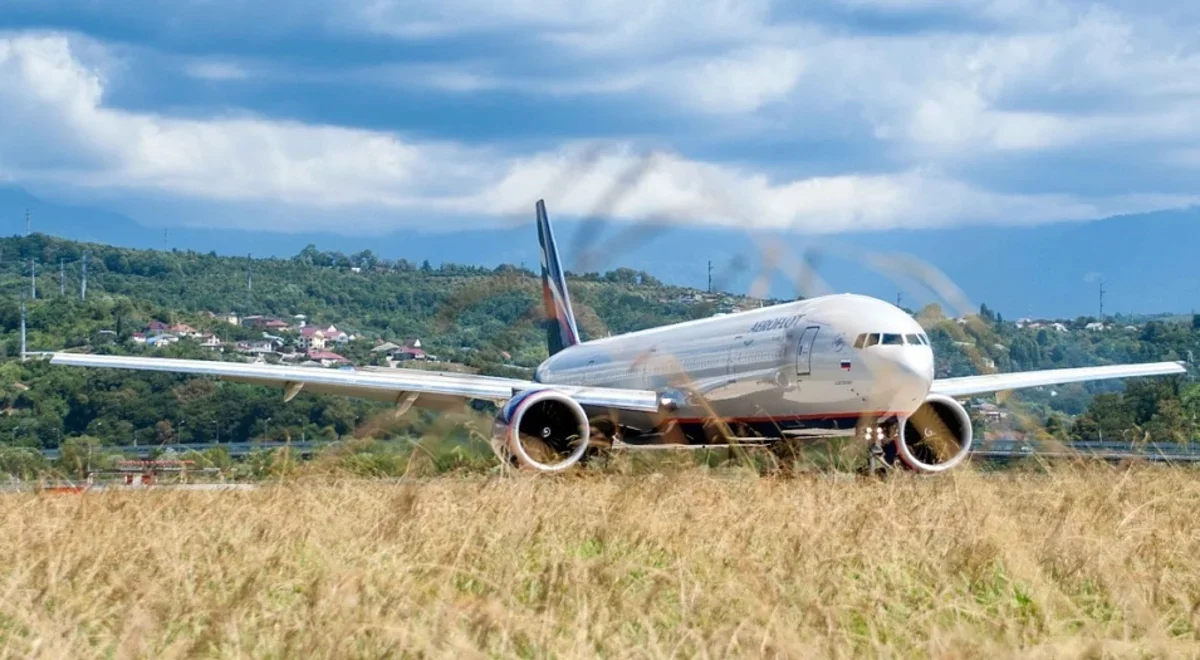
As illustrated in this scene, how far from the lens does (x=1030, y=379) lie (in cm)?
2838

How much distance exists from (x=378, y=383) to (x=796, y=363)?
813 centimetres

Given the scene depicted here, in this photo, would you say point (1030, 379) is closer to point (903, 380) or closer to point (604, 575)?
point (903, 380)

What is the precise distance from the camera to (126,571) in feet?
26.3

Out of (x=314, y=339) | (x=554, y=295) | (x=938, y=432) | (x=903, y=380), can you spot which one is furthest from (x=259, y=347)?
(x=903, y=380)

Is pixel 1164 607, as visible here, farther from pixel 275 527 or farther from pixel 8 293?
pixel 8 293

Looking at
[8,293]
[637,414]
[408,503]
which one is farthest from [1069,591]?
[8,293]

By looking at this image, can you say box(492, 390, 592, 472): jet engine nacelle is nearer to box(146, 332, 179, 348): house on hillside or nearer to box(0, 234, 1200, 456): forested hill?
box(0, 234, 1200, 456): forested hill

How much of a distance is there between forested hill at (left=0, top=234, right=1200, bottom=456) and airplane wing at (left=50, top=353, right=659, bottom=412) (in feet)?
1.90

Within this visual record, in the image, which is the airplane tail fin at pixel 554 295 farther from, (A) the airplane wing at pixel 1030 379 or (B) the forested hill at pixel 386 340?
(A) the airplane wing at pixel 1030 379

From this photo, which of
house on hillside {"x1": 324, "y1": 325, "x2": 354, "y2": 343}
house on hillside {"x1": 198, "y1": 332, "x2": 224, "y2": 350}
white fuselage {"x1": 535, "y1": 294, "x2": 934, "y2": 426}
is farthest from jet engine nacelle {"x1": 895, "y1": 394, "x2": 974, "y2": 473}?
house on hillside {"x1": 198, "y1": 332, "x2": 224, "y2": 350}

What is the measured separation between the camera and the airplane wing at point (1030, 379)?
2755cm

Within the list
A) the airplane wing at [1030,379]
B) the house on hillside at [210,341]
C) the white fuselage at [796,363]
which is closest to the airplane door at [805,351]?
the white fuselage at [796,363]

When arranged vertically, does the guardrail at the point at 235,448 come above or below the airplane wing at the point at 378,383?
below

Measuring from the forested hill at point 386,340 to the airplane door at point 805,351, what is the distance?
1714mm
